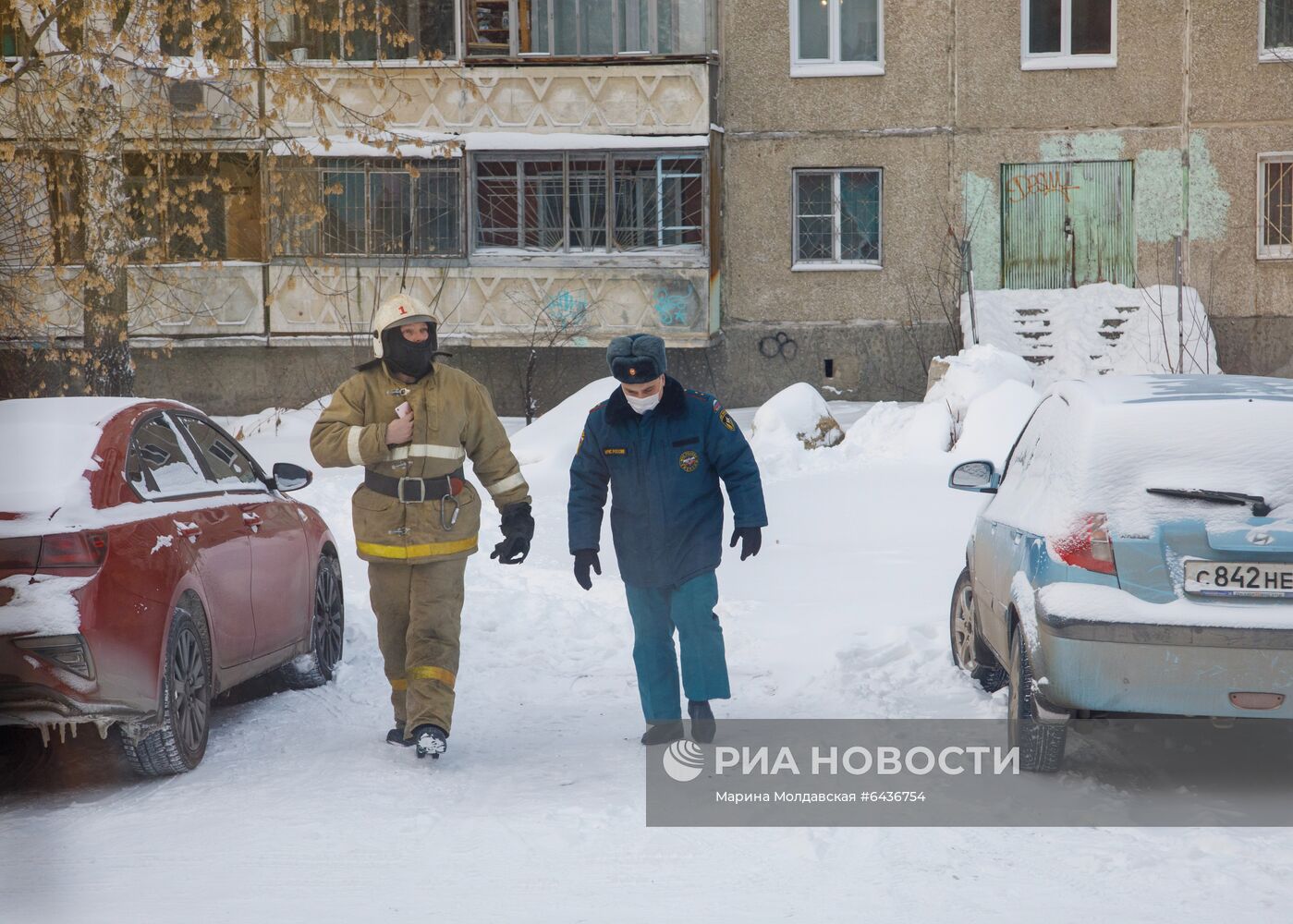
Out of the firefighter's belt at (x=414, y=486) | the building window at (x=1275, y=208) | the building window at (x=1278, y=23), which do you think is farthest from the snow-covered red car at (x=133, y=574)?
the building window at (x=1278, y=23)

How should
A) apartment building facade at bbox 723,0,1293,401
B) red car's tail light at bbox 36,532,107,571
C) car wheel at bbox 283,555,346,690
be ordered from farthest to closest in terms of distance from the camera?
apartment building facade at bbox 723,0,1293,401 < car wheel at bbox 283,555,346,690 < red car's tail light at bbox 36,532,107,571

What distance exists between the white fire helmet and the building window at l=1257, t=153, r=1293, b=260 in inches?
740

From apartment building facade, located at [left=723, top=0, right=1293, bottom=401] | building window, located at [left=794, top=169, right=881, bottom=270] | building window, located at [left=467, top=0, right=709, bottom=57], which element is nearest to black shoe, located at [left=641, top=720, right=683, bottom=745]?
building window, located at [left=467, top=0, right=709, bottom=57]

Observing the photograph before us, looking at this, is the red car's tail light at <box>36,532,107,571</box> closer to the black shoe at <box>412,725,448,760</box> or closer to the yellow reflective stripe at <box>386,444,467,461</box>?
the yellow reflective stripe at <box>386,444,467,461</box>

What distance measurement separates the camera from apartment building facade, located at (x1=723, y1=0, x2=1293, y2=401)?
22.0m

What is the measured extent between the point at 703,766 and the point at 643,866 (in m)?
1.29

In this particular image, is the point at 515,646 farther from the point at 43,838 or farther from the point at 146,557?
the point at 43,838

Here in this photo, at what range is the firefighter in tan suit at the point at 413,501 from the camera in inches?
244

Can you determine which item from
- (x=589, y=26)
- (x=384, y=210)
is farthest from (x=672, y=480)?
(x=384, y=210)

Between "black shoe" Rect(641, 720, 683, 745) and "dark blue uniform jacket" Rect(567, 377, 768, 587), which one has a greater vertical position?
"dark blue uniform jacket" Rect(567, 377, 768, 587)

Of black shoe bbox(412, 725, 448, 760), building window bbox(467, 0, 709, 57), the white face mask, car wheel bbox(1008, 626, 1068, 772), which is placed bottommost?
black shoe bbox(412, 725, 448, 760)

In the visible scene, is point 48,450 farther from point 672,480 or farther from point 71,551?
point 672,480

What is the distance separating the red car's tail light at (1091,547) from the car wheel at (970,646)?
1.78 metres

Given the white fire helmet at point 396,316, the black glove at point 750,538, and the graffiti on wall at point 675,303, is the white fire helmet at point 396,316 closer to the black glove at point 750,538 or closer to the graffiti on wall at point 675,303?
the black glove at point 750,538
